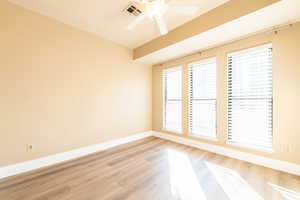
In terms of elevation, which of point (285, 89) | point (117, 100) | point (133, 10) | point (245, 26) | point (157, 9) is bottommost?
point (117, 100)

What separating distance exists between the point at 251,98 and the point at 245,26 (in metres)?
1.36

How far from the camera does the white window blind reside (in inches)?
94.4

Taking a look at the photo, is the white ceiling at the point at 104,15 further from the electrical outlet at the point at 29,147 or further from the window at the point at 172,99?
the electrical outlet at the point at 29,147

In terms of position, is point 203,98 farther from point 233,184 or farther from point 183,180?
→ point 183,180

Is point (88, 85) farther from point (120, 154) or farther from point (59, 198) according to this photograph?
point (59, 198)

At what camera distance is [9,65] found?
2.06 meters

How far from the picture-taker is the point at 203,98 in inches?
130

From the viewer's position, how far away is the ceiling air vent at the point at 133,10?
214 centimetres

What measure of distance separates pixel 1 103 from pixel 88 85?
4.51 ft

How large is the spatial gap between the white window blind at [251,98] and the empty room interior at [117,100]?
18 mm

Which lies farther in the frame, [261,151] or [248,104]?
[248,104]

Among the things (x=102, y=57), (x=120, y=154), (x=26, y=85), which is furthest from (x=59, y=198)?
(x=102, y=57)

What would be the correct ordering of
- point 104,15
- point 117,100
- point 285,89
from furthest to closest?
point 117,100, point 104,15, point 285,89

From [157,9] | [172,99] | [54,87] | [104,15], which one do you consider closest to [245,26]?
[157,9]
